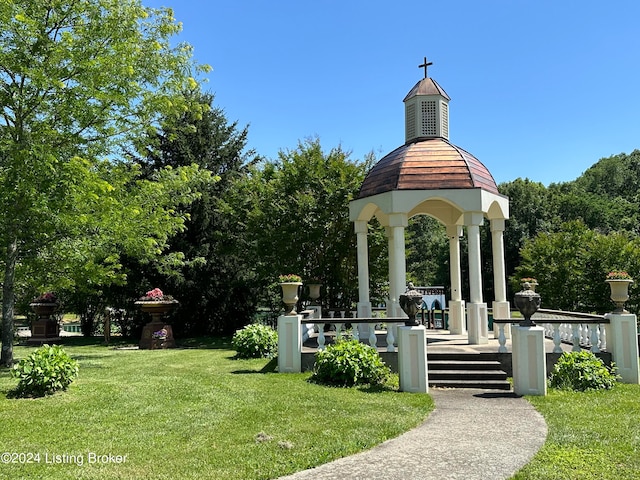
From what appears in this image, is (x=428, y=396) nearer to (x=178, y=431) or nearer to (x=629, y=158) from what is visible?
(x=178, y=431)

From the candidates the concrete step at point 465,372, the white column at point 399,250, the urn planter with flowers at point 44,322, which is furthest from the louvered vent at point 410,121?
the urn planter with flowers at point 44,322

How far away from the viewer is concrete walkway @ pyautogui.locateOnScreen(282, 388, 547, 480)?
515 centimetres

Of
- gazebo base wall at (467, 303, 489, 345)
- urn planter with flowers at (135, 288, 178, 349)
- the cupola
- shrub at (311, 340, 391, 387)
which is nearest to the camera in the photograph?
shrub at (311, 340, 391, 387)

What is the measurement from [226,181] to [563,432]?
20.7 meters

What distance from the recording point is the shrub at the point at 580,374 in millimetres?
9531

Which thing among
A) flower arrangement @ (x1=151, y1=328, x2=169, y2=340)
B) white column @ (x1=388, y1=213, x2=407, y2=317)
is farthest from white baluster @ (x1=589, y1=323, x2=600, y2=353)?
flower arrangement @ (x1=151, y1=328, x2=169, y2=340)

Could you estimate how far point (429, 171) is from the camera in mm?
13781

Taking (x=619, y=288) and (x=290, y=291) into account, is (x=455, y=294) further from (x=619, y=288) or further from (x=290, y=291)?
(x=290, y=291)

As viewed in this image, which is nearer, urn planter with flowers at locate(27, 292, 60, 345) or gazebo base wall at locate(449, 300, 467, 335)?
gazebo base wall at locate(449, 300, 467, 335)

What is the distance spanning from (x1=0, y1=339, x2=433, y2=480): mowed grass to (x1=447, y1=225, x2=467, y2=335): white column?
702 centimetres

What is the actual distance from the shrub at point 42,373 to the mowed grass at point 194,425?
0.25 meters

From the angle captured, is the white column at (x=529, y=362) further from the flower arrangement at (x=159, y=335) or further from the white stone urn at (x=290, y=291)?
the flower arrangement at (x=159, y=335)

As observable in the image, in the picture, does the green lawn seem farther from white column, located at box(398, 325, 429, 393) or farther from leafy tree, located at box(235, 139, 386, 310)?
leafy tree, located at box(235, 139, 386, 310)

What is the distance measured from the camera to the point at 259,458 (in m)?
5.56
